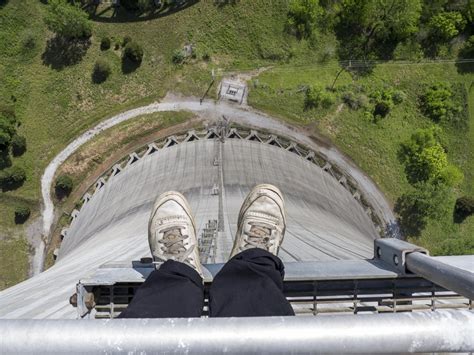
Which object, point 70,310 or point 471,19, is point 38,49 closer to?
point 70,310

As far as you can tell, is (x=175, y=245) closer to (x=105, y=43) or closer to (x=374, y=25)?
(x=105, y=43)

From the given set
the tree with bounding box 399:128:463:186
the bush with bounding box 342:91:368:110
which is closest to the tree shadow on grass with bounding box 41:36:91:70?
the bush with bounding box 342:91:368:110

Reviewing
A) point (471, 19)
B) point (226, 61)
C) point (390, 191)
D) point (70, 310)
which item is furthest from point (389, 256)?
point (471, 19)

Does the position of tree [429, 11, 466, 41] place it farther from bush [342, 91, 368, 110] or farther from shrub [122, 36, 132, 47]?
shrub [122, 36, 132, 47]

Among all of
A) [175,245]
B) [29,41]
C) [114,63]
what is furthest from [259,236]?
[29,41]

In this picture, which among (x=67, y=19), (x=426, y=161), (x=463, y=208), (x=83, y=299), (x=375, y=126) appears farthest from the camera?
(x=375, y=126)

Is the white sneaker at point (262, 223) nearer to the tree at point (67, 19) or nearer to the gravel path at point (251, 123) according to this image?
the gravel path at point (251, 123)
